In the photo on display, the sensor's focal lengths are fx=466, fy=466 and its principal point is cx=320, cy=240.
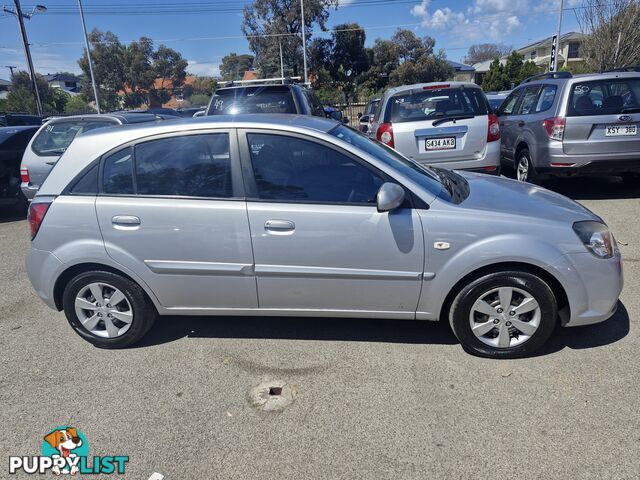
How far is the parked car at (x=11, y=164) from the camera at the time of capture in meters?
7.49

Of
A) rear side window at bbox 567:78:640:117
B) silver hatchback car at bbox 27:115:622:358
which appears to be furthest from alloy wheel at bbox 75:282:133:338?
rear side window at bbox 567:78:640:117

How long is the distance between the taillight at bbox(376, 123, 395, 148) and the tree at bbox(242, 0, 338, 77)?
33.6 metres

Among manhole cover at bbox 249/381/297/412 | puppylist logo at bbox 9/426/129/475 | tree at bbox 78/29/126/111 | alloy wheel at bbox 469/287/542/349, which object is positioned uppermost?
tree at bbox 78/29/126/111

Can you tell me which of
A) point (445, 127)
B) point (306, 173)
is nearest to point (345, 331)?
point (306, 173)

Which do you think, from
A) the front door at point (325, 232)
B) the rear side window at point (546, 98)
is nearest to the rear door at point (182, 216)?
the front door at point (325, 232)

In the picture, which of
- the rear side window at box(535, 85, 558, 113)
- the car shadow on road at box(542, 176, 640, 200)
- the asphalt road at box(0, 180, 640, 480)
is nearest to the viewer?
the asphalt road at box(0, 180, 640, 480)

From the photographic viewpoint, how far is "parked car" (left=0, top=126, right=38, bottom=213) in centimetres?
749

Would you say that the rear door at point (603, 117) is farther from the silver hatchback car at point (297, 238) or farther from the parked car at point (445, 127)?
the silver hatchback car at point (297, 238)

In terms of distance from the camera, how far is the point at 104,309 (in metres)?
3.44

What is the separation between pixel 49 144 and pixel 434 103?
5.72 meters

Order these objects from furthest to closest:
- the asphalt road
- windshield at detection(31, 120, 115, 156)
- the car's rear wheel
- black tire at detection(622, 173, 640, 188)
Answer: black tire at detection(622, 173, 640, 188), the car's rear wheel, windshield at detection(31, 120, 115, 156), the asphalt road

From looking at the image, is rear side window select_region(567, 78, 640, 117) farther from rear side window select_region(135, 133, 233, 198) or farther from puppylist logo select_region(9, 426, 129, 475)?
puppylist logo select_region(9, 426, 129, 475)

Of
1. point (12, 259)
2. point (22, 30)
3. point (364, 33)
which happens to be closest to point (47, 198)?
point (12, 259)

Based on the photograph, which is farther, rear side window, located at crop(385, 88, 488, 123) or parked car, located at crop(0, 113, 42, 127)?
parked car, located at crop(0, 113, 42, 127)
